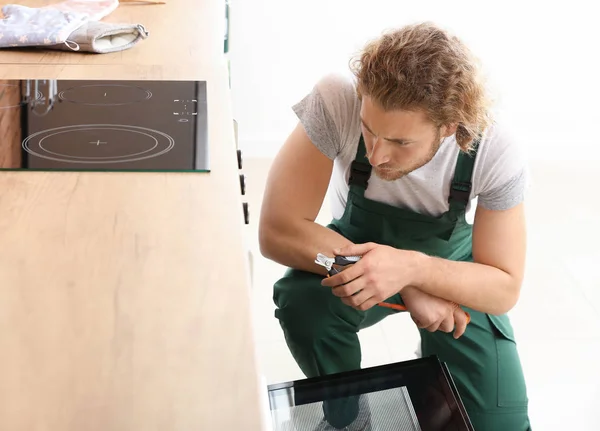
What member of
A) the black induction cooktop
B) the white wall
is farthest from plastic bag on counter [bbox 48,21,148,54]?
the white wall

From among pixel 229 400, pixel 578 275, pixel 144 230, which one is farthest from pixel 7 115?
pixel 578 275

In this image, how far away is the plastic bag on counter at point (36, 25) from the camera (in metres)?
1.56

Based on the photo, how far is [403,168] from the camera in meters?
1.47

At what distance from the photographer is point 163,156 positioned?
1192 millimetres

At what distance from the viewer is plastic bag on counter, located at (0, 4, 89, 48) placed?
1.56m

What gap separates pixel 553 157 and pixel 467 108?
2.26m

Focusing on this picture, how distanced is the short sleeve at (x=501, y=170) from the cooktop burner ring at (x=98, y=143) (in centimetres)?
66

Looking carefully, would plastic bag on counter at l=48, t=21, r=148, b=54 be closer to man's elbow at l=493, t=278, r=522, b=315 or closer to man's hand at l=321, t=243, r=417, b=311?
man's hand at l=321, t=243, r=417, b=311

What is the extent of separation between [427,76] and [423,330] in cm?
63

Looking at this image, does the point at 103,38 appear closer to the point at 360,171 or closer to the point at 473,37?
the point at 360,171

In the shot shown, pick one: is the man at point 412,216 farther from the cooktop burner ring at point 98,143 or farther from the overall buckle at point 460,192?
the cooktop burner ring at point 98,143

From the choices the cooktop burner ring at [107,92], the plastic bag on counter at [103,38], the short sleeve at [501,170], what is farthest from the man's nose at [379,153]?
the plastic bag on counter at [103,38]

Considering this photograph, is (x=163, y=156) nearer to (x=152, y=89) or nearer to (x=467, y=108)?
(x=152, y=89)

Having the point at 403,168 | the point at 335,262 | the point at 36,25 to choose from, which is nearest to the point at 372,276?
the point at 335,262
